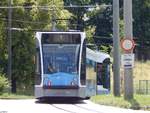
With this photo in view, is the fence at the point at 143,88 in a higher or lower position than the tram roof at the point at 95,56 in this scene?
lower

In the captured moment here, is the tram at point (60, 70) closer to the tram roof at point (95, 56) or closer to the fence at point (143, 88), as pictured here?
the tram roof at point (95, 56)

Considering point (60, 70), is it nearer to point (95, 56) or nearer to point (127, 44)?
point (127, 44)

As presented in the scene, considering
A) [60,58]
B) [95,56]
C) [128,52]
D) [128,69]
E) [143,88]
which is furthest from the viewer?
[143,88]

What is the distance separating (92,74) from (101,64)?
6847mm

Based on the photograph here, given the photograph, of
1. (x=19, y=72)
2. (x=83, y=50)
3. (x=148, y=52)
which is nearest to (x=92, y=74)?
(x=83, y=50)

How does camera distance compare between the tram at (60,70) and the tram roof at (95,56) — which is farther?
the tram roof at (95,56)

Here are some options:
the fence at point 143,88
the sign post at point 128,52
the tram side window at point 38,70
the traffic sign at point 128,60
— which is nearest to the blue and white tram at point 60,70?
the tram side window at point 38,70

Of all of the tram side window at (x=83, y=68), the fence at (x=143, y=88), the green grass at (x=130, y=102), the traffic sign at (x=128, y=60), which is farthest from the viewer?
the fence at (x=143, y=88)

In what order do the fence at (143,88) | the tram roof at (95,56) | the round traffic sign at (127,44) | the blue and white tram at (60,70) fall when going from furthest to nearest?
1. the fence at (143,88)
2. the tram roof at (95,56)
3. the blue and white tram at (60,70)
4. the round traffic sign at (127,44)

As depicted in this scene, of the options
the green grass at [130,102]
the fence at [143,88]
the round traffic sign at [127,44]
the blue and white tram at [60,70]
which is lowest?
the fence at [143,88]

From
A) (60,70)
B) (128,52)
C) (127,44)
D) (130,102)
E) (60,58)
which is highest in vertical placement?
(127,44)

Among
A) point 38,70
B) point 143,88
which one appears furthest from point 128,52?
point 143,88

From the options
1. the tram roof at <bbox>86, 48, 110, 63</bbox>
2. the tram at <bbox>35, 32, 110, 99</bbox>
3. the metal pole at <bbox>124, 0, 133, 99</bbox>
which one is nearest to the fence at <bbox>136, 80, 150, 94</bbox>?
the tram roof at <bbox>86, 48, 110, 63</bbox>

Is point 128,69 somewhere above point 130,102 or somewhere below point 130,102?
above
